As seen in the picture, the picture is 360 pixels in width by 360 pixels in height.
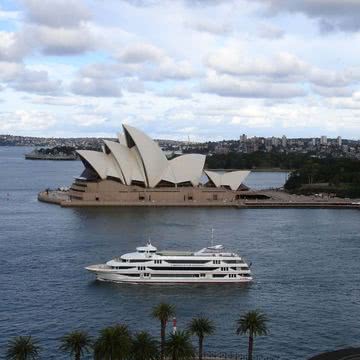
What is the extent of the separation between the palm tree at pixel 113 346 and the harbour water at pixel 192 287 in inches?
177

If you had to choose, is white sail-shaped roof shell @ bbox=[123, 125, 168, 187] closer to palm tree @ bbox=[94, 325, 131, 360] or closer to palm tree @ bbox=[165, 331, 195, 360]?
palm tree @ bbox=[165, 331, 195, 360]

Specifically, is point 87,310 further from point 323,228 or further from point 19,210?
point 19,210

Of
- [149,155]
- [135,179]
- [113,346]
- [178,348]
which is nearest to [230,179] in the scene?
[149,155]

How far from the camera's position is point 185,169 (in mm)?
59781

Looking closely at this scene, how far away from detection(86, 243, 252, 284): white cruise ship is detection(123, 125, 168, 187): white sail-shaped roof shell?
2823 cm

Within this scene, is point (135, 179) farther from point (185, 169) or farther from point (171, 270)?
point (171, 270)

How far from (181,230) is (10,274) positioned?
49.3 feet

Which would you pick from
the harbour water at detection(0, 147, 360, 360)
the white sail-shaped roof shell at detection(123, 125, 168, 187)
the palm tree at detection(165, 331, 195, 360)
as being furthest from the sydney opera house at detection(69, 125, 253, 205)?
the palm tree at detection(165, 331, 195, 360)

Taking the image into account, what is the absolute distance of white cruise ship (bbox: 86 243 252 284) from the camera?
91.4 feet

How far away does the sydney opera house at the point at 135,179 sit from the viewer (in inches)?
2237

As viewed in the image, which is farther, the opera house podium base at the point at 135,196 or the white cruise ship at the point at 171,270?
the opera house podium base at the point at 135,196

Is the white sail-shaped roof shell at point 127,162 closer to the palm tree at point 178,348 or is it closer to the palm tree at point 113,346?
the palm tree at point 178,348

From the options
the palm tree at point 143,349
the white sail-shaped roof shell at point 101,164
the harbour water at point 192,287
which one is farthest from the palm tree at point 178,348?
the white sail-shaped roof shell at point 101,164

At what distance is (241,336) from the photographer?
21000 millimetres
